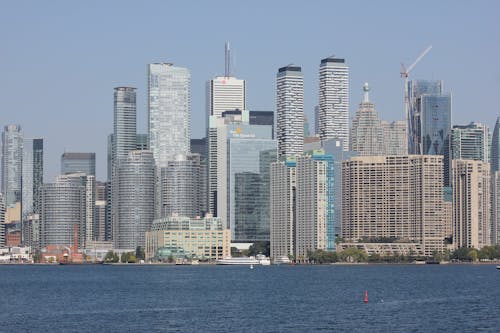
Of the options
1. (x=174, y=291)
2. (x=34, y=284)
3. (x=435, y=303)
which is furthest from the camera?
(x=34, y=284)

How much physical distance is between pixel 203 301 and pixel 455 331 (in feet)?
130

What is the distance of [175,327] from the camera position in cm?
9550

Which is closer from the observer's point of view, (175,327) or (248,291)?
(175,327)

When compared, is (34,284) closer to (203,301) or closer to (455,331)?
(203,301)

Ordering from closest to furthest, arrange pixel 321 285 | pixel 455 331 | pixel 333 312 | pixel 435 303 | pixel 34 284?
pixel 455 331, pixel 333 312, pixel 435 303, pixel 321 285, pixel 34 284

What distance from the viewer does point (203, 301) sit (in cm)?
12675

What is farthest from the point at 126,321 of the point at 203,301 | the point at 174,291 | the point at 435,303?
the point at 174,291

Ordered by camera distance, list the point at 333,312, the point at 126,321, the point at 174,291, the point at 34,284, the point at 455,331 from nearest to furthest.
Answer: the point at 455,331 → the point at 126,321 → the point at 333,312 → the point at 174,291 → the point at 34,284

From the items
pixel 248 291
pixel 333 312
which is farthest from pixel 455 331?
pixel 248 291

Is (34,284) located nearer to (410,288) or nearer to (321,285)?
(321,285)

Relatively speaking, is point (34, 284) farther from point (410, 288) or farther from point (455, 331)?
point (455, 331)

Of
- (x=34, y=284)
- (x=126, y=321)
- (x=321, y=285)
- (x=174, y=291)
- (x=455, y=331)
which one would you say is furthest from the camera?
(x=34, y=284)

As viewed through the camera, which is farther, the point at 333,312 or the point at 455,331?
the point at 333,312

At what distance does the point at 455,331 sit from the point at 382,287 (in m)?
62.9
